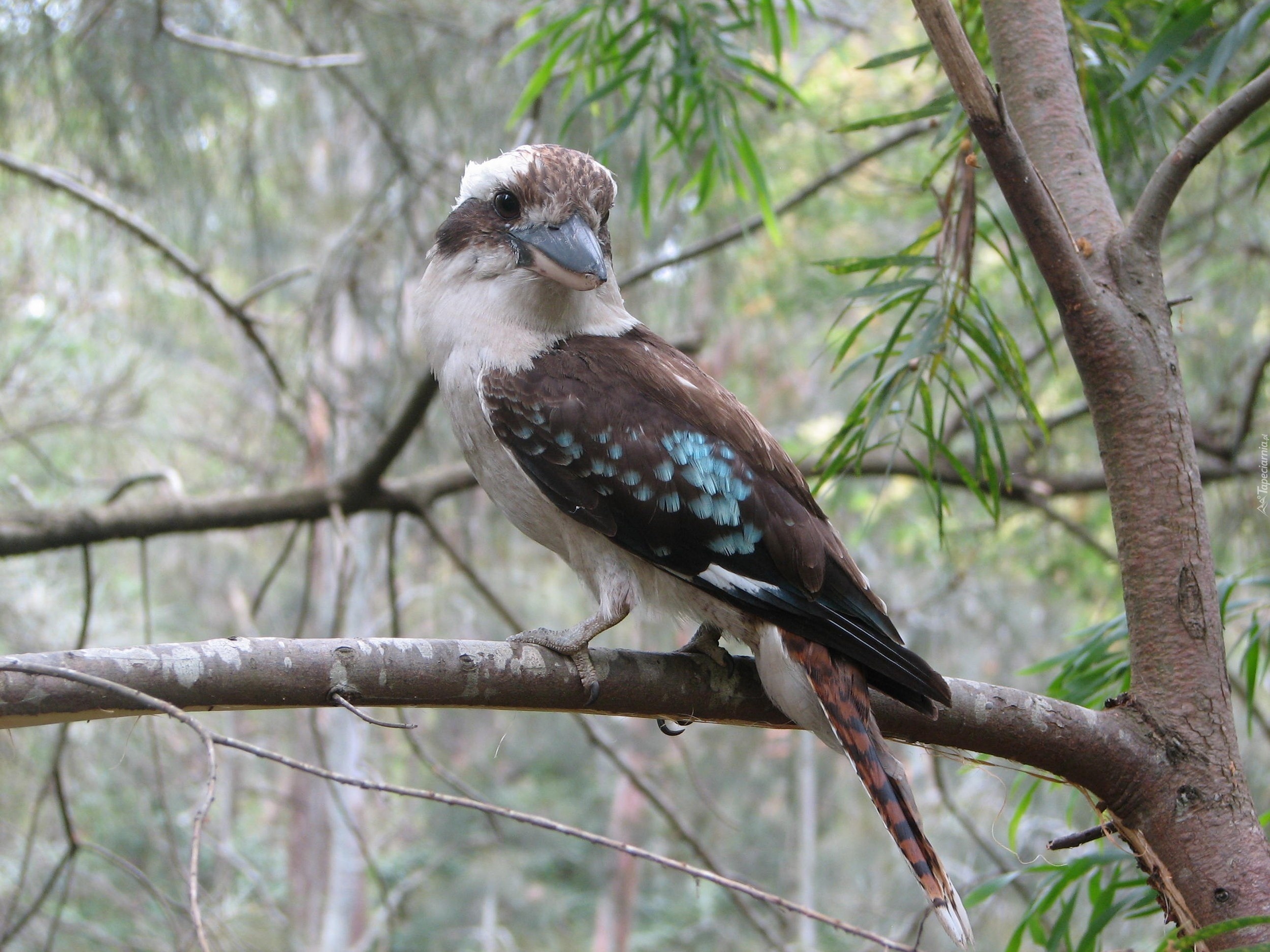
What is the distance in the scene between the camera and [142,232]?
3.00 meters

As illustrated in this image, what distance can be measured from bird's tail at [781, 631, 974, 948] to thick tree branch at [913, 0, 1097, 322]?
591mm

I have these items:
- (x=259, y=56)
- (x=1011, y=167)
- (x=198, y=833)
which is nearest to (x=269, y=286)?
(x=259, y=56)

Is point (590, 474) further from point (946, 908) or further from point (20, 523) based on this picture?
point (20, 523)

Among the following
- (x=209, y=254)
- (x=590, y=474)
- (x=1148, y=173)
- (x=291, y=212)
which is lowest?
(x=590, y=474)

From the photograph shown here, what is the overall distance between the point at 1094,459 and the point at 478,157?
11.0 ft

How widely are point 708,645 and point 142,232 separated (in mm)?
2123

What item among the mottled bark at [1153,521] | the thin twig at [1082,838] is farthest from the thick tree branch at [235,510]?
the thin twig at [1082,838]

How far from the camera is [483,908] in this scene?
41.9 feet

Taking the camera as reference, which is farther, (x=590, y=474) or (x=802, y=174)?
(x=802, y=174)

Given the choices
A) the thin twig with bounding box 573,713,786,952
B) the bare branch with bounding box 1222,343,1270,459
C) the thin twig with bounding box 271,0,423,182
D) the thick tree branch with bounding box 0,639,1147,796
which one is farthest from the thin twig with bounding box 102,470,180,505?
the bare branch with bounding box 1222,343,1270,459

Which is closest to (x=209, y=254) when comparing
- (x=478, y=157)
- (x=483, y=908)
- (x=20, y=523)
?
(x=478, y=157)

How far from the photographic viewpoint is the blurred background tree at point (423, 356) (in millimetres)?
2141

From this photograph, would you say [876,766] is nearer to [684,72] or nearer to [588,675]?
[588,675]

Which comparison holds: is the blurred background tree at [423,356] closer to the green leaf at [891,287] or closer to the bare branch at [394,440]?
the green leaf at [891,287]
